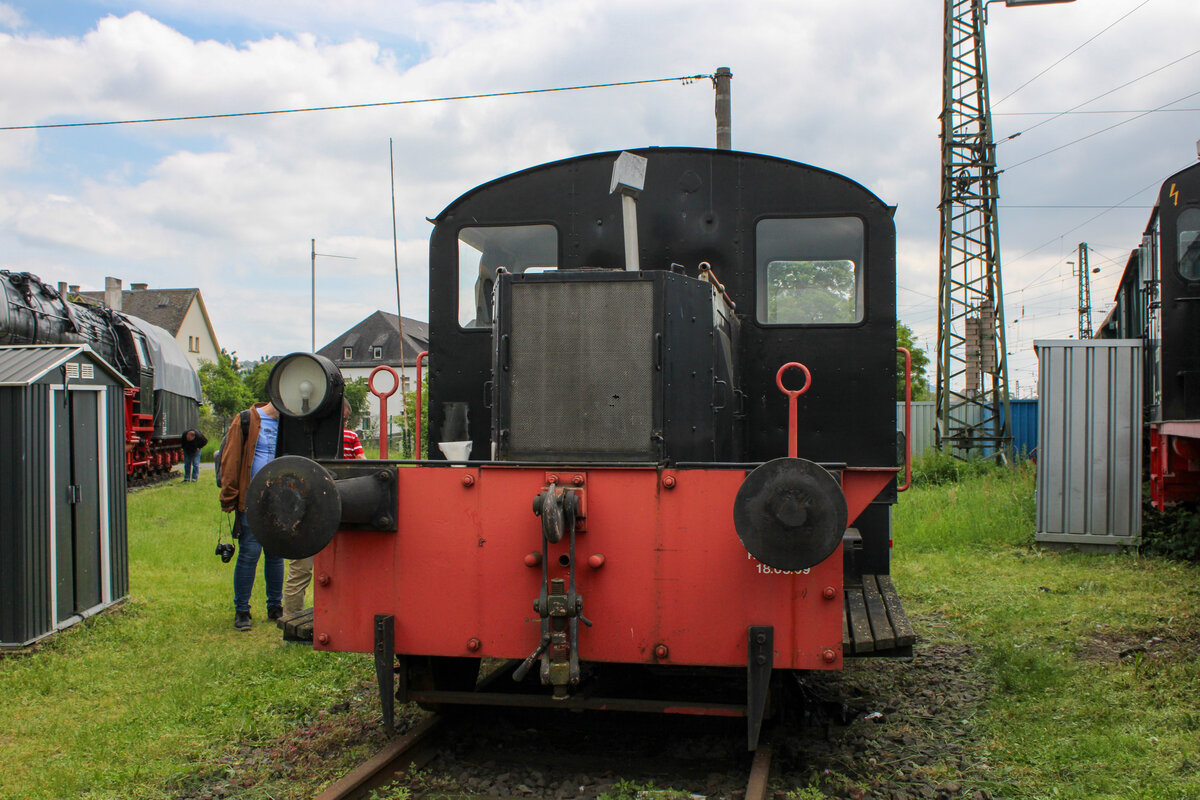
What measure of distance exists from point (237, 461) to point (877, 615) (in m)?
4.35

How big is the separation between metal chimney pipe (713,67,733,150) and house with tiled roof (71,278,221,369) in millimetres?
47245

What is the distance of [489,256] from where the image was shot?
5.11 metres

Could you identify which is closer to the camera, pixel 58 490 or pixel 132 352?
pixel 58 490

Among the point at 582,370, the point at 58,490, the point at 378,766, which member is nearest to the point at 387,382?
the point at 582,370

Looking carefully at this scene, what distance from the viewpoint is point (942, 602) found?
7668 mm

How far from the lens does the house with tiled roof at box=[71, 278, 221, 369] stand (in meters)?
53.9

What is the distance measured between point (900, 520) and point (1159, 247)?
14.8ft

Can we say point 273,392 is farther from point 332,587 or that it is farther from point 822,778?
point 822,778

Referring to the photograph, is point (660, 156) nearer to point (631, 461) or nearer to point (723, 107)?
point (631, 461)

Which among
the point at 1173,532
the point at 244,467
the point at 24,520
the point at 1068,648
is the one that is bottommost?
the point at 1068,648

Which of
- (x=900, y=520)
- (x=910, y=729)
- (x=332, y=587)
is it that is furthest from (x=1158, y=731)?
(x=900, y=520)

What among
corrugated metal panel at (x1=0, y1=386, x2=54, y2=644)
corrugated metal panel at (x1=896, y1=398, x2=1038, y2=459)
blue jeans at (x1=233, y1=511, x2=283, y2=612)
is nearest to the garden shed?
corrugated metal panel at (x1=0, y1=386, x2=54, y2=644)

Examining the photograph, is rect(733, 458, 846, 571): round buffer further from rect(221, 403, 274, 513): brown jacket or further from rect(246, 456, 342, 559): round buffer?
rect(221, 403, 274, 513): brown jacket

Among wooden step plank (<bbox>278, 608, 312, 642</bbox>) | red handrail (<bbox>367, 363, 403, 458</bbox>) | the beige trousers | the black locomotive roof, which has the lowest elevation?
the beige trousers
